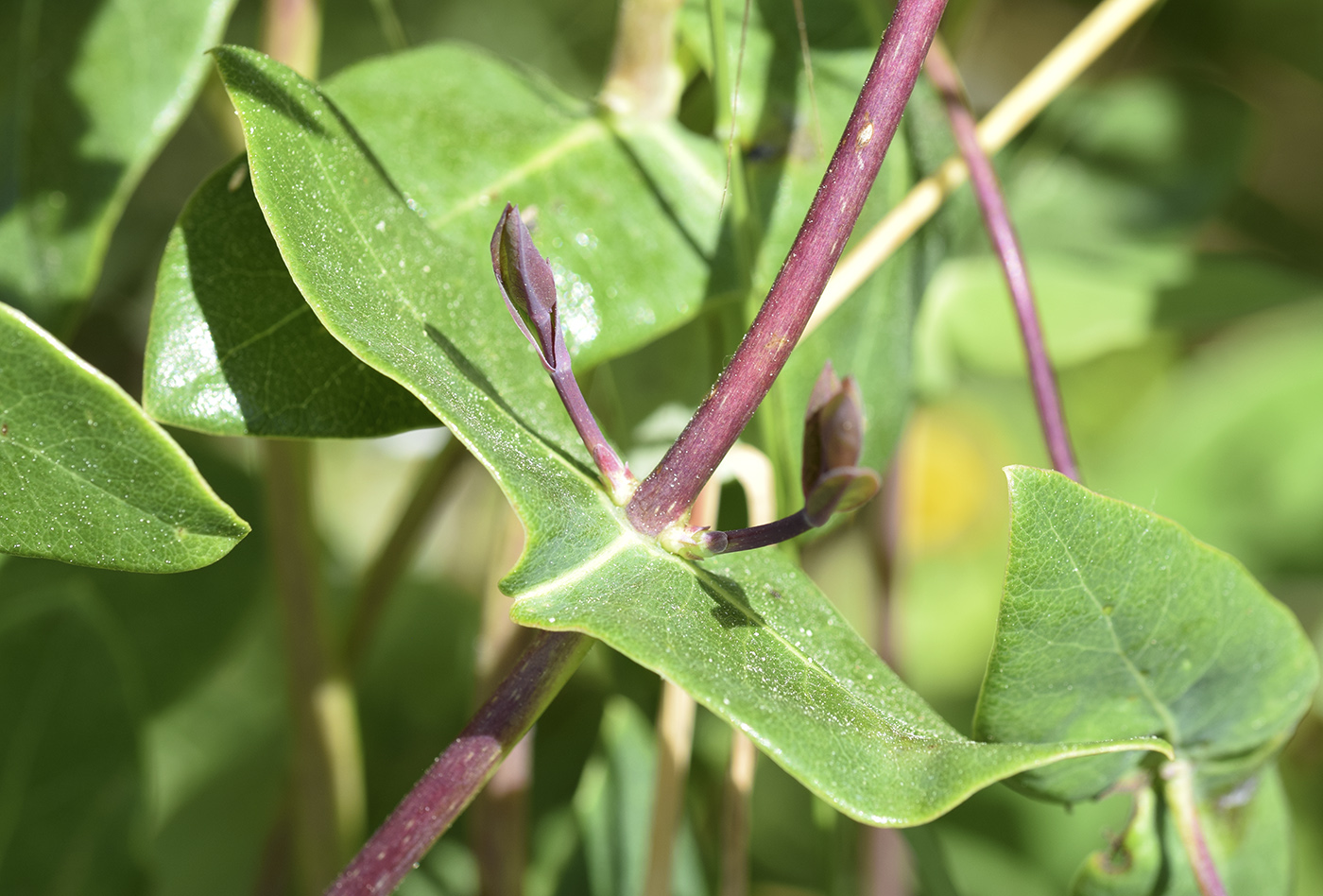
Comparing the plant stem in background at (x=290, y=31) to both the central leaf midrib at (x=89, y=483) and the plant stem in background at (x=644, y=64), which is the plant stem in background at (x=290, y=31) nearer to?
the plant stem in background at (x=644, y=64)

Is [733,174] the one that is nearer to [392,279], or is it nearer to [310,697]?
[392,279]

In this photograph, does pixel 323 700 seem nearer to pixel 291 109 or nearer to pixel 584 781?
pixel 584 781

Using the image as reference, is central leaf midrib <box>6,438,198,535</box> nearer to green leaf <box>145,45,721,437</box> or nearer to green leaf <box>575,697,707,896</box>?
green leaf <box>145,45,721,437</box>

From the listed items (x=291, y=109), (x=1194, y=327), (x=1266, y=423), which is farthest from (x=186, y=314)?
(x=1266, y=423)

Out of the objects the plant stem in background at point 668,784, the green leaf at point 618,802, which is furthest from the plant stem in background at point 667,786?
the green leaf at point 618,802

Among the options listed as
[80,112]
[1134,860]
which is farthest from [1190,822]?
[80,112]
